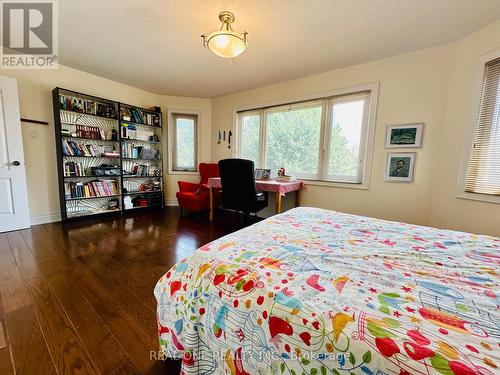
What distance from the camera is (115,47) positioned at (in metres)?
2.53

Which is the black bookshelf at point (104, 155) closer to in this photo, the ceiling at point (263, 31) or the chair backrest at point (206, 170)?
the ceiling at point (263, 31)

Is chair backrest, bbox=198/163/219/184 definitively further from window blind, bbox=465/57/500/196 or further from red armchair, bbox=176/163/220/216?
window blind, bbox=465/57/500/196

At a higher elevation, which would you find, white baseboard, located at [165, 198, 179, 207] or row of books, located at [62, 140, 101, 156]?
row of books, located at [62, 140, 101, 156]

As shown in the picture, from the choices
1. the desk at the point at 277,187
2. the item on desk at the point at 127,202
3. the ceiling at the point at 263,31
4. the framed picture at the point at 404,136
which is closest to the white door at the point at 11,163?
the ceiling at the point at 263,31

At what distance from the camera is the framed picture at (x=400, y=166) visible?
2.54m

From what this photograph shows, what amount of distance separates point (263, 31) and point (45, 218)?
156 inches

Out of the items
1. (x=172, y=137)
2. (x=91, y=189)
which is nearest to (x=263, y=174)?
(x=172, y=137)

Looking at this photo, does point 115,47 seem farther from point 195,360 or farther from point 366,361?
point 366,361

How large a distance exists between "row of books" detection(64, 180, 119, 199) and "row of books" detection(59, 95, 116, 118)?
1129mm

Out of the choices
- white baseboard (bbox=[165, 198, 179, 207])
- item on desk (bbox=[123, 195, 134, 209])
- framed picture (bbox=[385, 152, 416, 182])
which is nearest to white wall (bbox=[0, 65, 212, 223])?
item on desk (bbox=[123, 195, 134, 209])

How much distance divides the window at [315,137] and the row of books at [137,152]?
185cm

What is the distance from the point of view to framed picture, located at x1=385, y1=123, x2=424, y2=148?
246 centimetres

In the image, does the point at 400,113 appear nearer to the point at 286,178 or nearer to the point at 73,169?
the point at 286,178

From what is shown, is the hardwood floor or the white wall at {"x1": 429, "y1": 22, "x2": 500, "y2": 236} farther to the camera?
the white wall at {"x1": 429, "y1": 22, "x2": 500, "y2": 236}
